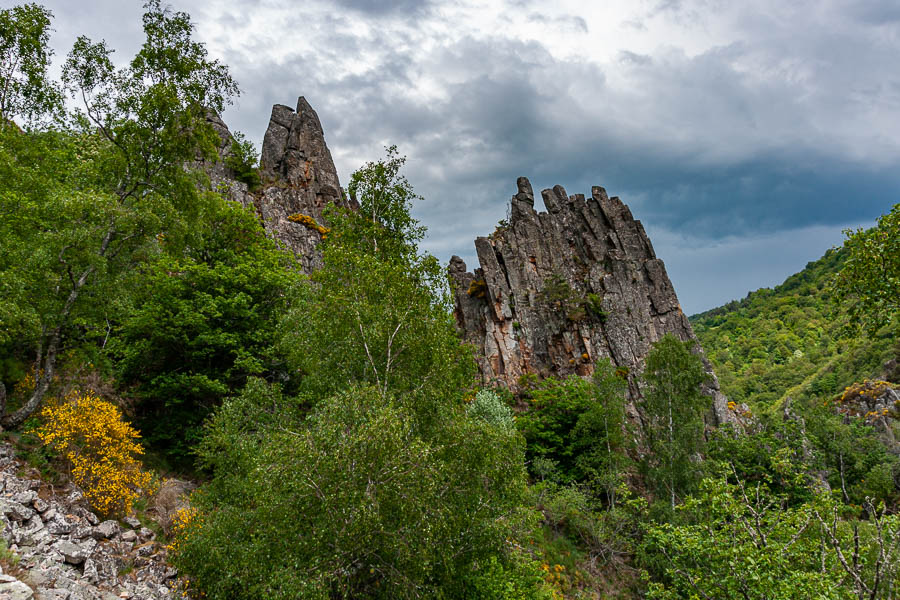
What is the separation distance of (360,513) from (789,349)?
118 metres

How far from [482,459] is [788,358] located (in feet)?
367

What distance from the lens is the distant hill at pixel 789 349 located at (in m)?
74.6

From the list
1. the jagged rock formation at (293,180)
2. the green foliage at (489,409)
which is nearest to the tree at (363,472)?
the green foliage at (489,409)

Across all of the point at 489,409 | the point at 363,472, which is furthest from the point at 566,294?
the point at 363,472

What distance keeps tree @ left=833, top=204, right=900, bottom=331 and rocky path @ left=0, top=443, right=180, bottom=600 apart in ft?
52.3

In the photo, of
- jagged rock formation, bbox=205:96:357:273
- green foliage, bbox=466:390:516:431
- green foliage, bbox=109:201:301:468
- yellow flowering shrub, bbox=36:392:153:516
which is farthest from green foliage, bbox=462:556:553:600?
jagged rock formation, bbox=205:96:357:273

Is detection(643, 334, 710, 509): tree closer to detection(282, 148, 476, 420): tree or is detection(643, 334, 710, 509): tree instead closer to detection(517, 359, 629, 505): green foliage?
detection(517, 359, 629, 505): green foliage

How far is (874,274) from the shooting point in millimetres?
9062

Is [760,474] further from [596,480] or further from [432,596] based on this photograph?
[432,596]

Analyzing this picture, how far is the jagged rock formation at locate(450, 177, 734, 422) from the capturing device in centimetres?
4759

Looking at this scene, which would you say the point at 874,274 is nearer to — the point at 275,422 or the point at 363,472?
the point at 363,472

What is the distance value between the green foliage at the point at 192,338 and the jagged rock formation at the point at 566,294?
86.7 feet

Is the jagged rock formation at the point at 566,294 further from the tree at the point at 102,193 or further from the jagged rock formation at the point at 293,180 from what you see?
the tree at the point at 102,193

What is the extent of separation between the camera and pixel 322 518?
9.39 metres
